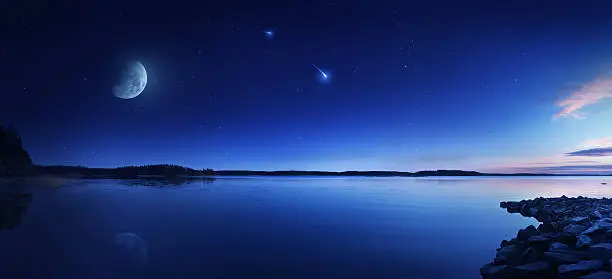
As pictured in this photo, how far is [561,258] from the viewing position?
7047mm

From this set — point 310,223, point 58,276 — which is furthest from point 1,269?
point 310,223

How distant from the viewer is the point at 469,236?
13906 mm

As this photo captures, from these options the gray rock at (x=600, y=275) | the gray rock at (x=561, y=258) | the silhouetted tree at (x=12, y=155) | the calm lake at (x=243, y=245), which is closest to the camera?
the gray rock at (x=600, y=275)

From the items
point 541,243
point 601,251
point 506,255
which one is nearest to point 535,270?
point 506,255

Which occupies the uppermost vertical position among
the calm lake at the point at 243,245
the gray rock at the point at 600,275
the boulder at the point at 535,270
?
the gray rock at the point at 600,275

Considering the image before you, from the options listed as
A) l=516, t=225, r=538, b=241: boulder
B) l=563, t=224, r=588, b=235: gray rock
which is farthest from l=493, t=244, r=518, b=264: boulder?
l=563, t=224, r=588, b=235: gray rock

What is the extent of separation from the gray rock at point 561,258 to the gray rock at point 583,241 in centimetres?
99

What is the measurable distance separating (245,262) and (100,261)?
3.92 metres

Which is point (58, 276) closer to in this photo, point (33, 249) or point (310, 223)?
point (33, 249)

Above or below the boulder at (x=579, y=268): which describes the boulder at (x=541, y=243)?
above

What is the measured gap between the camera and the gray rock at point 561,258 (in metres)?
6.95

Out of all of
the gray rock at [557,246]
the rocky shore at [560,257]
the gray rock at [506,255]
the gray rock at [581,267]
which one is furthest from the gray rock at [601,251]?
the gray rock at [506,255]

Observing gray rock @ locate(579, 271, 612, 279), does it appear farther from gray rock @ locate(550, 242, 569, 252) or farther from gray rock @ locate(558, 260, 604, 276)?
gray rock @ locate(550, 242, 569, 252)

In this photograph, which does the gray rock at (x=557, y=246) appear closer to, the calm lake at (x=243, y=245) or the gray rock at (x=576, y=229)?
the calm lake at (x=243, y=245)
